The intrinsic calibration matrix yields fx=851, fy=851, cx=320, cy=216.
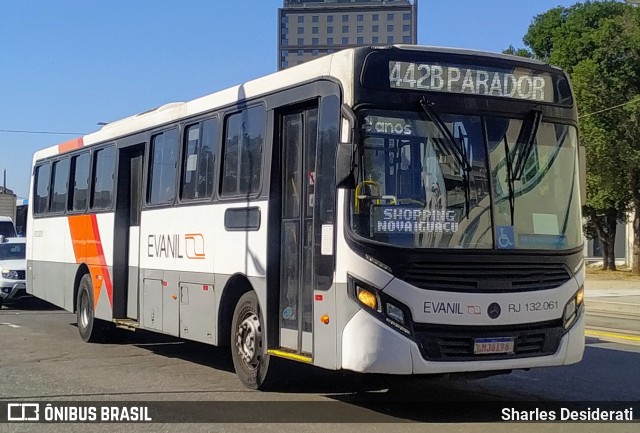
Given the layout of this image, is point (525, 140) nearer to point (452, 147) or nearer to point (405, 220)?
point (452, 147)

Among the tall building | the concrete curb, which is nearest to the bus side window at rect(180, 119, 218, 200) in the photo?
the concrete curb

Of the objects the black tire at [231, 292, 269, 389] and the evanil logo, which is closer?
the evanil logo

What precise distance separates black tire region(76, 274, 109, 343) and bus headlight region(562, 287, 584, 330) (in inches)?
327

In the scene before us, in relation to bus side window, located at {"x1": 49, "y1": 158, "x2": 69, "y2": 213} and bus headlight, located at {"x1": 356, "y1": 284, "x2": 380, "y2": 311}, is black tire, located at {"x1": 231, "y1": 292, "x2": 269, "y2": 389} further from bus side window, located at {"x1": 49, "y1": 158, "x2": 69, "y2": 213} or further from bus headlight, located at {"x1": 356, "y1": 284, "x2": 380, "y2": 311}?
bus side window, located at {"x1": 49, "y1": 158, "x2": 69, "y2": 213}

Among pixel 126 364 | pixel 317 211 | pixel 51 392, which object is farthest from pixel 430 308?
pixel 126 364

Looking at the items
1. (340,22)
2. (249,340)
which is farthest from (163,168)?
(340,22)

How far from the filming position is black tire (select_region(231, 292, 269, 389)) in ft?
30.1

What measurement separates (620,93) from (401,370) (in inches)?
1156

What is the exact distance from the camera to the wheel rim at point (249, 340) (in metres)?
9.23

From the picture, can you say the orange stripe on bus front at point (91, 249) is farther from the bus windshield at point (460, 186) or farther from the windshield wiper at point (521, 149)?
the windshield wiper at point (521, 149)

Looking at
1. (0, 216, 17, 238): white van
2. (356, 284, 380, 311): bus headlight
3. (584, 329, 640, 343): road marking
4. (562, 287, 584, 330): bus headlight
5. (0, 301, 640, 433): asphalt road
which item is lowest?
(0, 301, 640, 433): asphalt road

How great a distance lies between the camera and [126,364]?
11719 mm

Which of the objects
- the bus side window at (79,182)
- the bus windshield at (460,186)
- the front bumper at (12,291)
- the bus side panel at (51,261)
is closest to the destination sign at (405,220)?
the bus windshield at (460,186)

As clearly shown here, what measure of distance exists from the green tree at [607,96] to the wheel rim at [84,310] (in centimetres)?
2315
